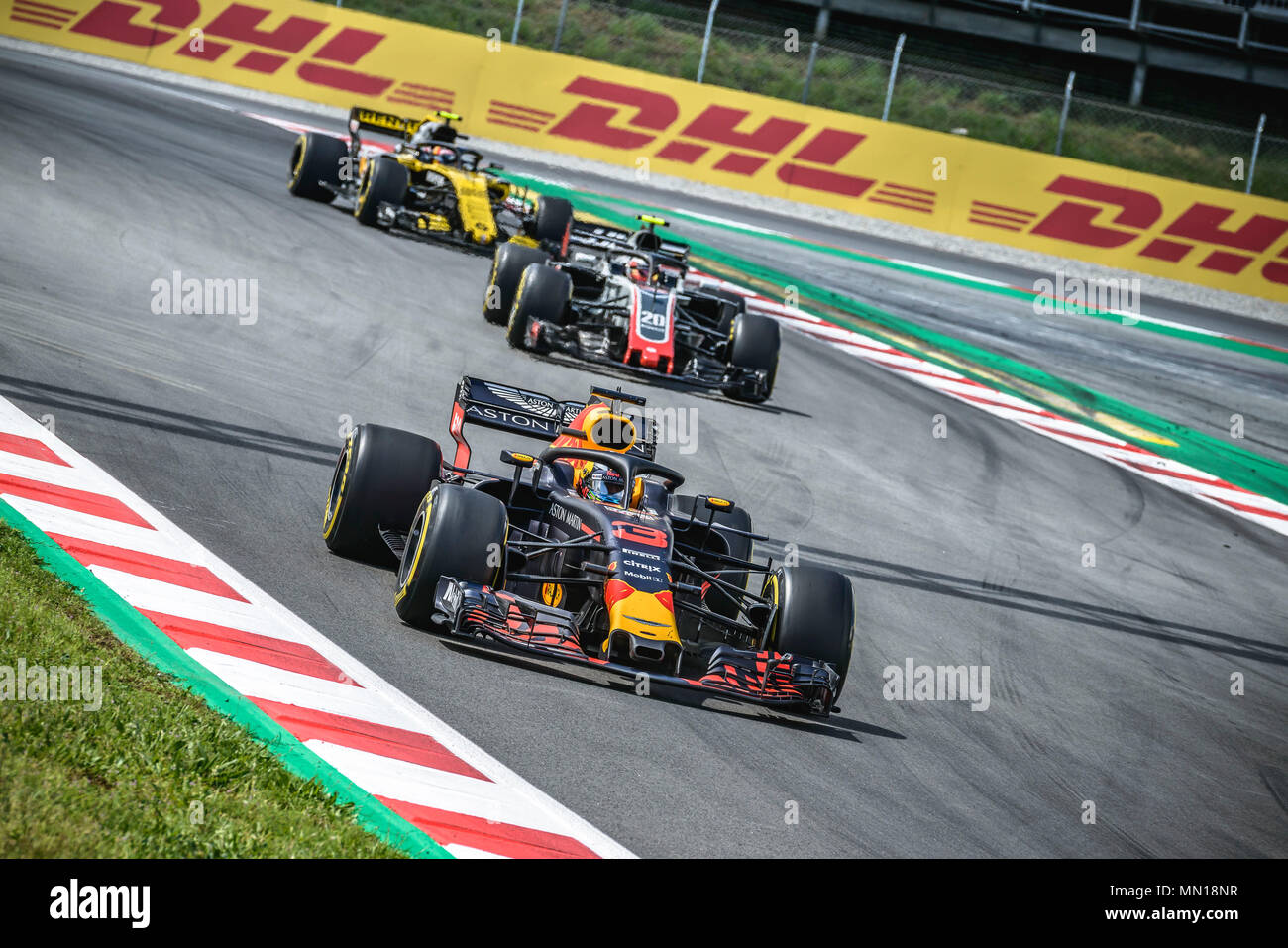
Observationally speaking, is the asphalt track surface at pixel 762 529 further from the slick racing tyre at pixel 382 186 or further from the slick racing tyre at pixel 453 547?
the slick racing tyre at pixel 382 186

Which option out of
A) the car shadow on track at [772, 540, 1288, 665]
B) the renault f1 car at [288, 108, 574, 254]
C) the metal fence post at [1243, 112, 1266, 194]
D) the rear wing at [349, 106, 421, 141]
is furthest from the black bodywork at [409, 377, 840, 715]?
the metal fence post at [1243, 112, 1266, 194]

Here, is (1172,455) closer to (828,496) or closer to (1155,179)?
(828,496)

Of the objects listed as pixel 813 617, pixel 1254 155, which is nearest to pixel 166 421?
pixel 813 617

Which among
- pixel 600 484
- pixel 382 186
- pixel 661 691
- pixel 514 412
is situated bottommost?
pixel 661 691

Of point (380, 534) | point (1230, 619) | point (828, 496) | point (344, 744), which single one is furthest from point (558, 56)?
point (344, 744)

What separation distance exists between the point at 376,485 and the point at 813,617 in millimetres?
2608

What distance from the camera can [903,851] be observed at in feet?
20.9

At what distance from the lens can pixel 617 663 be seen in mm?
7457

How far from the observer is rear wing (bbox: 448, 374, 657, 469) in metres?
9.31

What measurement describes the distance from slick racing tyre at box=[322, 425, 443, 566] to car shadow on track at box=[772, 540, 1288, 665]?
3506mm

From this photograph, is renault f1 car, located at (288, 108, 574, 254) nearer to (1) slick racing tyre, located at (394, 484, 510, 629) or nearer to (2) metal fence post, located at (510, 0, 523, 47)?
(2) metal fence post, located at (510, 0, 523, 47)

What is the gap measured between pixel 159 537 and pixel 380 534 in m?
1.22

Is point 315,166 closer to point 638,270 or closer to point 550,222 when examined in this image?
point 550,222
